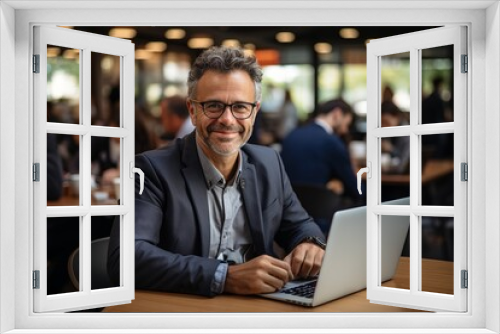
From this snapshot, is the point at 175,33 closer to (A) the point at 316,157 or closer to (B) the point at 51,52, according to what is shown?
(B) the point at 51,52

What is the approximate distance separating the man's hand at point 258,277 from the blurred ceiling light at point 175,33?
Answer: 8.00 meters

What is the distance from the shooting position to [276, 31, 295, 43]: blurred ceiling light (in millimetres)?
11083

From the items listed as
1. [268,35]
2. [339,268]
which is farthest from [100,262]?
[268,35]

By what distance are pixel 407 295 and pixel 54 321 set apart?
5.68 feet

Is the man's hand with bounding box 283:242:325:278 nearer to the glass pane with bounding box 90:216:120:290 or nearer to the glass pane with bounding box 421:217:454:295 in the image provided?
the glass pane with bounding box 421:217:454:295

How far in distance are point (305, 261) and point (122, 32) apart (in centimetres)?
786

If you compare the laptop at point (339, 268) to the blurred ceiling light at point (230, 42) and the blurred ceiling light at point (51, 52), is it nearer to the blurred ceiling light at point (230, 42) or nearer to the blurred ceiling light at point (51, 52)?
the blurred ceiling light at point (51, 52)

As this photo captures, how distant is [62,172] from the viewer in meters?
4.91

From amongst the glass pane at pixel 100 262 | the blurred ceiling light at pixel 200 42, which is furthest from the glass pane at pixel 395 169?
the blurred ceiling light at pixel 200 42

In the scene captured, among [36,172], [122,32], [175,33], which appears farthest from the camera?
[175,33]

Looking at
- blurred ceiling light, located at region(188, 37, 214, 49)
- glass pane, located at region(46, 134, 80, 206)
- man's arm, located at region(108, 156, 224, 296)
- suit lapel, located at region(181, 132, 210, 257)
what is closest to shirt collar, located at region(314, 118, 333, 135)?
glass pane, located at region(46, 134, 80, 206)

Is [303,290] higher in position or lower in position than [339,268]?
lower

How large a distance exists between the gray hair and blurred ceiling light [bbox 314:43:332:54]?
7914 millimetres

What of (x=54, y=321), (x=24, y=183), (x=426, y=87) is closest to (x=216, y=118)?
(x=24, y=183)
